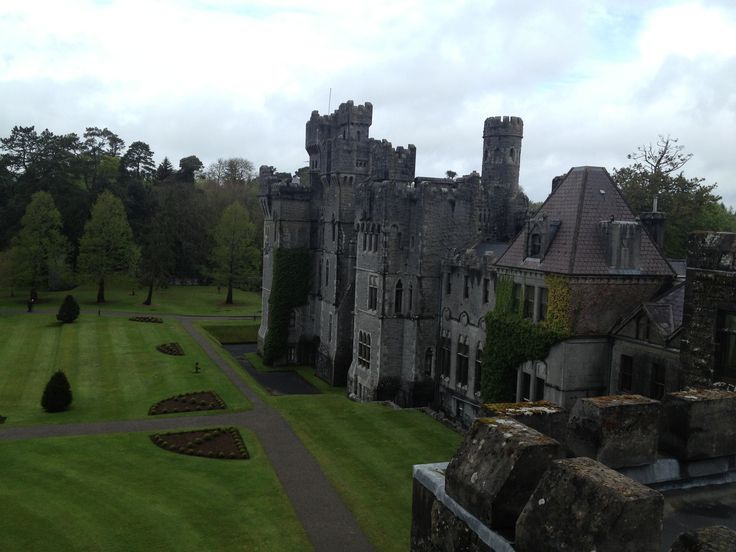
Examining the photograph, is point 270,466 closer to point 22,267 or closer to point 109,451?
point 109,451

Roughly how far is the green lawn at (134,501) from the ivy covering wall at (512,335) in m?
12.3

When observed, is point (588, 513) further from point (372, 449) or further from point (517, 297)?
point (372, 449)

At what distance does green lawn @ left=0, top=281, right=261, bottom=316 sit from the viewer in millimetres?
76312

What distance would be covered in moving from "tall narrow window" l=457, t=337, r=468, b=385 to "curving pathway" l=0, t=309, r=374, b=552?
1114 cm

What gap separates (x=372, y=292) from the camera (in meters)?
43.8

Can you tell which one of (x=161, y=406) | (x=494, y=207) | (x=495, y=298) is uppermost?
(x=494, y=207)

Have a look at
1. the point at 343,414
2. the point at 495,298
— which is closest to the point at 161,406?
the point at 343,414

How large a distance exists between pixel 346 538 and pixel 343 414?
15018 millimetres

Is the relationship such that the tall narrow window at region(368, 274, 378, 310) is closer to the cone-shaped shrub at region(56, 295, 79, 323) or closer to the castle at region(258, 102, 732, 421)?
the castle at region(258, 102, 732, 421)

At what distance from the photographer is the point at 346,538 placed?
898 inches

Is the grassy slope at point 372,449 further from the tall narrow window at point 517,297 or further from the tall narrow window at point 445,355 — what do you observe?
the tall narrow window at point 517,297

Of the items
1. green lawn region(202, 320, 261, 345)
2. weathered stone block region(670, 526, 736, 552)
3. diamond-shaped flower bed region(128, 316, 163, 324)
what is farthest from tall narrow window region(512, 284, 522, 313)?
diamond-shaped flower bed region(128, 316, 163, 324)

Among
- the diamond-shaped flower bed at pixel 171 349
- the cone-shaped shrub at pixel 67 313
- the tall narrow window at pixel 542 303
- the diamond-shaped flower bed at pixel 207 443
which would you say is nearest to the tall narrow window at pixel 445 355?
the tall narrow window at pixel 542 303

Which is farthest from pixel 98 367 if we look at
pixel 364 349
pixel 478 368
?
pixel 478 368
